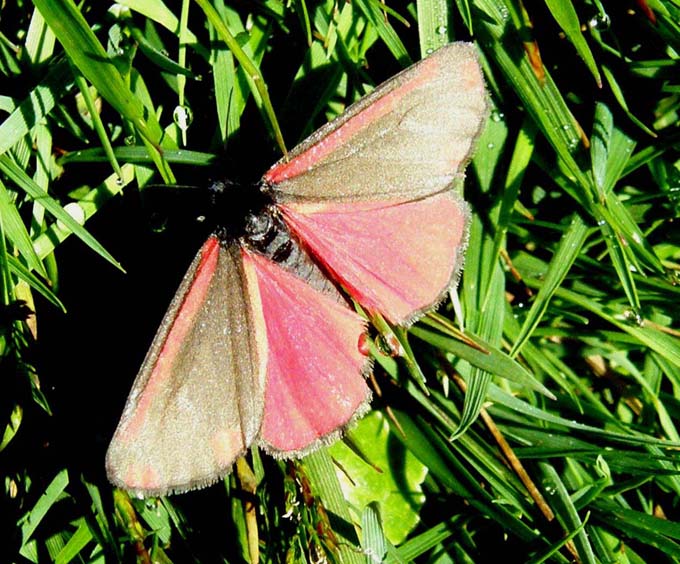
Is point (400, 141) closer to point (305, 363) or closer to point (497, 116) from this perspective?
point (497, 116)

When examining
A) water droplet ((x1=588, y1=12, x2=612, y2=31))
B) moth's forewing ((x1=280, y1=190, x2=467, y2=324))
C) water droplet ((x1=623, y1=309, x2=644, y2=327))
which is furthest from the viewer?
water droplet ((x1=623, y1=309, x2=644, y2=327))

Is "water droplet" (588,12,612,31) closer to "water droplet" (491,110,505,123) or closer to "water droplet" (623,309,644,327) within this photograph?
"water droplet" (491,110,505,123)

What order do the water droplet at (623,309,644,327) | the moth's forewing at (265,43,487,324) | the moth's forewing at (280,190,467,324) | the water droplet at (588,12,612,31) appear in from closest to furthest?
the moth's forewing at (265,43,487,324), the moth's forewing at (280,190,467,324), the water droplet at (588,12,612,31), the water droplet at (623,309,644,327)

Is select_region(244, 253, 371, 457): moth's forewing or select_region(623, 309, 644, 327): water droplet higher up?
select_region(244, 253, 371, 457): moth's forewing

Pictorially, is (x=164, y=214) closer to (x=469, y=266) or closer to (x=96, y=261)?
(x=96, y=261)

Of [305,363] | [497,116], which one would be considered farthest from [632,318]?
[305,363]

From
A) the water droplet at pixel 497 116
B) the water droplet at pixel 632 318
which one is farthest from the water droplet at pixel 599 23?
the water droplet at pixel 632 318

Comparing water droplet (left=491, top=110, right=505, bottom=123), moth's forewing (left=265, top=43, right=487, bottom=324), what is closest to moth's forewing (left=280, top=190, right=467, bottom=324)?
moth's forewing (left=265, top=43, right=487, bottom=324)

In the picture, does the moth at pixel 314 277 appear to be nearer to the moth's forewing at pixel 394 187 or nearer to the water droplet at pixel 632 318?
the moth's forewing at pixel 394 187
